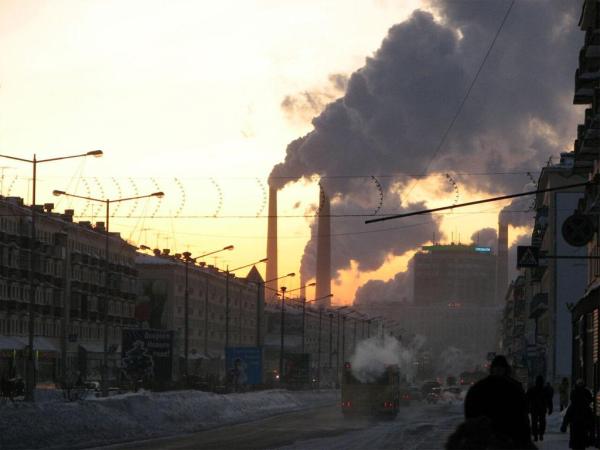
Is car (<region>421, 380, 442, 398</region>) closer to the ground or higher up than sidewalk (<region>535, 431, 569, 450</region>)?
closer to the ground

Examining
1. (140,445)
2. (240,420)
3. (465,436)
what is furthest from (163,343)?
(465,436)

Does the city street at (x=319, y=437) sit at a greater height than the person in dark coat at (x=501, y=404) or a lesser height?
lesser

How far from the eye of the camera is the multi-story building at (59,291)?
122750mm

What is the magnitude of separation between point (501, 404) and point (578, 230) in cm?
3209

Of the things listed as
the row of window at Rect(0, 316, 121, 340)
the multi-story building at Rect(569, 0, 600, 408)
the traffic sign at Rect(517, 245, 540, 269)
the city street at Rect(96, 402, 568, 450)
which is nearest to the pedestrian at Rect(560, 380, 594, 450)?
the city street at Rect(96, 402, 568, 450)

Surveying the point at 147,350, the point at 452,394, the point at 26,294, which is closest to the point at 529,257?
the point at 147,350

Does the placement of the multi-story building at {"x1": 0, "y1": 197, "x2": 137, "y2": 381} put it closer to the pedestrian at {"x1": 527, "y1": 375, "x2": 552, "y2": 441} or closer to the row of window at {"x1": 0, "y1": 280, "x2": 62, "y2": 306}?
the row of window at {"x1": 0, "y1": 280, "x2": 62, "y2": 306}

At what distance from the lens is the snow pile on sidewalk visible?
41875mm

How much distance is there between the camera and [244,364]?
9538cm

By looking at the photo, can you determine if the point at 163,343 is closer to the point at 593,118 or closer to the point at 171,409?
the point at 171,409

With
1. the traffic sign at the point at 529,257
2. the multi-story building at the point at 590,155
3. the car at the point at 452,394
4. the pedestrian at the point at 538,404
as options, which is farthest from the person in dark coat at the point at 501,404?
the car at the point at 452,394

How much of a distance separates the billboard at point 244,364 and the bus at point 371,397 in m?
16.0

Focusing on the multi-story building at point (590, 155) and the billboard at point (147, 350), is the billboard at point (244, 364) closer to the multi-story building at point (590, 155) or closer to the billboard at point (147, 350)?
the billboard at point (147, 350)

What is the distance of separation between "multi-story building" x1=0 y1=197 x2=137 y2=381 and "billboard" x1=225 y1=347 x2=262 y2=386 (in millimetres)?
22335
